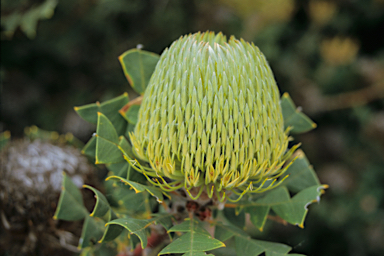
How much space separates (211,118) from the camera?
2.89ft

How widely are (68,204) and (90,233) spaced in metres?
0.12

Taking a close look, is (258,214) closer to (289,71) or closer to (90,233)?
(90,233)

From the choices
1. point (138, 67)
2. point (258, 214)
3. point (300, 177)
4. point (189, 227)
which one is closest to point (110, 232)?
point (189, 227)

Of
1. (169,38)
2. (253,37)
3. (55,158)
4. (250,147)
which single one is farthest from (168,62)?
(253,37)

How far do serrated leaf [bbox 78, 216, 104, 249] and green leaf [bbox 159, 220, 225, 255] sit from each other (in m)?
0.33

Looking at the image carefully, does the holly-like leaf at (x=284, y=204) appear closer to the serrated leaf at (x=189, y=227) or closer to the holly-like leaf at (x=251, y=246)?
the holly-like leaf at (x=251, y=246)

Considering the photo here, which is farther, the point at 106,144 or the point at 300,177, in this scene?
the point at 300,177

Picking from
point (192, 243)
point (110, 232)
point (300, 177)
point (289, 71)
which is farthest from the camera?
point (289, 71)

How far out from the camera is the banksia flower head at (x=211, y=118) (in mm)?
883

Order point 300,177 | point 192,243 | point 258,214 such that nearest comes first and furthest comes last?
1. point 192,243
2. point 258,214
3. point 300,177

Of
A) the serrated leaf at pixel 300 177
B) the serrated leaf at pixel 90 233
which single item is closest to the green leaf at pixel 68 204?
the serrated leaf at pixel 90 233

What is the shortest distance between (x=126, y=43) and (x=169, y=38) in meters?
0.36

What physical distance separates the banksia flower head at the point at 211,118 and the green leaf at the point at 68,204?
309mm

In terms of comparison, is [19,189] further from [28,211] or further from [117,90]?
[117,90]
